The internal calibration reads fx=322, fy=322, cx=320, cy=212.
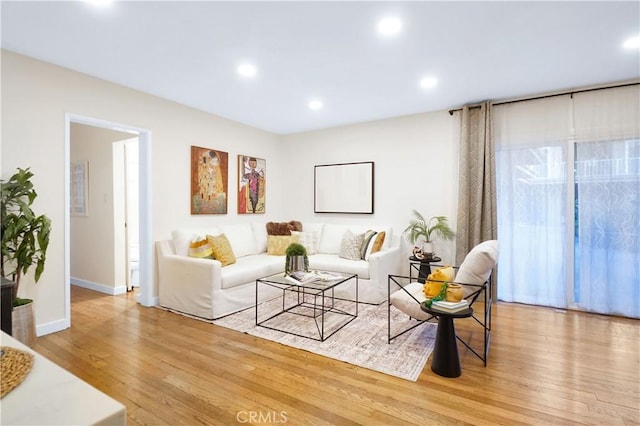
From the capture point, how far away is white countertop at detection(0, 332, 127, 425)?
0.69 meters

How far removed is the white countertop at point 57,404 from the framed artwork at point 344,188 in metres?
4.38

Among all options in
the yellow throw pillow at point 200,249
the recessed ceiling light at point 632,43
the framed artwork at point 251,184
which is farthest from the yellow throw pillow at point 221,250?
the recessed ceiling light at point 632,43

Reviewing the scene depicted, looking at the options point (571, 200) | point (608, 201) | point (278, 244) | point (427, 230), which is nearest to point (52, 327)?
point (278, 244)

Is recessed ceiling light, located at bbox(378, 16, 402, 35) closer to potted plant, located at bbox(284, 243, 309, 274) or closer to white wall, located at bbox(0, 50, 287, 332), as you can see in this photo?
potted plant, located at bbox(284, 243, 309, 274)

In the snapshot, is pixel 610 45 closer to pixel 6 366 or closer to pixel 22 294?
pixel 6 366

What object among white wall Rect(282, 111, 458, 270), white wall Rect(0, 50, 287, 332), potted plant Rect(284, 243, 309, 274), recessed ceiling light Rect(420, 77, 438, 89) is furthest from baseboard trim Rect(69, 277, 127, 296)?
recessed ceiling light Rect(420, 77, 438, 89)

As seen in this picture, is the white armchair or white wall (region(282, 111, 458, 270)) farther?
white wall (region(282, 111, 458, 270))

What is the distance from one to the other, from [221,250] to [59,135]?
189 centimetres

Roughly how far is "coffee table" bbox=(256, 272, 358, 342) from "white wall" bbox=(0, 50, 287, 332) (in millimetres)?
1612

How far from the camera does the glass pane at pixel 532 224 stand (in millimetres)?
3711

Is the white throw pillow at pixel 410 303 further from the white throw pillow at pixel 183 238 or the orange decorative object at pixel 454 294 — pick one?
the white throw pillow at pixel 183 238

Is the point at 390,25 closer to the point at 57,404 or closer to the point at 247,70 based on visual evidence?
the point at 247,70

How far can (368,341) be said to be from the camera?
9.16 feet

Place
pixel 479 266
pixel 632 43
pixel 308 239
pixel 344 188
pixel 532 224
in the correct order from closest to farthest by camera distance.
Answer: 1. pixel 479 266
2. pixel 632 43
3. pixel 532 224
4. pixel 308 239
5. pixel 344 188
